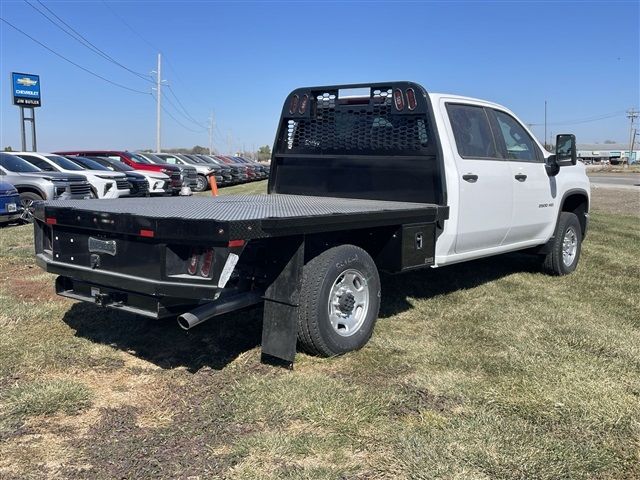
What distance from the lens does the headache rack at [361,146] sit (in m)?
5.34

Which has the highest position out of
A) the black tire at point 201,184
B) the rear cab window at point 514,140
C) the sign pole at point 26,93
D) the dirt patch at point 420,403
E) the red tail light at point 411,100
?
the sign pole at point 26,93

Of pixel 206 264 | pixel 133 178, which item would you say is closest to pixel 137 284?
pixel 206 264

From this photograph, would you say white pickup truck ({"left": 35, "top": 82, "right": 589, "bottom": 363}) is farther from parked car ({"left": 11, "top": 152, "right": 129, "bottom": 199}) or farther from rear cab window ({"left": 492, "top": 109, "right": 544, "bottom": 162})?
parked car ({"left": 11, "top": 152, "right": 129, "bottom": 199})

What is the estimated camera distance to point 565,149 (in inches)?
261

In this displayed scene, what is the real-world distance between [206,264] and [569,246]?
562 centimetres

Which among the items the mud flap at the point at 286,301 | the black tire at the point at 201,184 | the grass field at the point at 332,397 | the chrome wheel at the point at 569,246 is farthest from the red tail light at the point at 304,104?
the black tire at the point at 201,184

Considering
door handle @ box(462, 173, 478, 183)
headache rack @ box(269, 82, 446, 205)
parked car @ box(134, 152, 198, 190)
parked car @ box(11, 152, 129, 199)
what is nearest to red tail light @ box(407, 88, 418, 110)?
headache rack @ box(269, 82, 446, 205)

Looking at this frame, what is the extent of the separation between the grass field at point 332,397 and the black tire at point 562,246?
1393mm

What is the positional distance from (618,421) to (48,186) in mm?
12532

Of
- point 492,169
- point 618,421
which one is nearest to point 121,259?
point 618,421

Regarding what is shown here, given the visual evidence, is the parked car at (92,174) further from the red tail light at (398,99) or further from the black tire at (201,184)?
the red tail light at (398,99)

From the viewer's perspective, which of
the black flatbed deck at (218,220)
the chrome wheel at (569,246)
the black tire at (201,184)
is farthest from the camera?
the black tire at (201,184)

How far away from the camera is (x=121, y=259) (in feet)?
12.3

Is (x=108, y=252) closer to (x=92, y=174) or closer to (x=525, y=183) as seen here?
(x=525, y=183)
